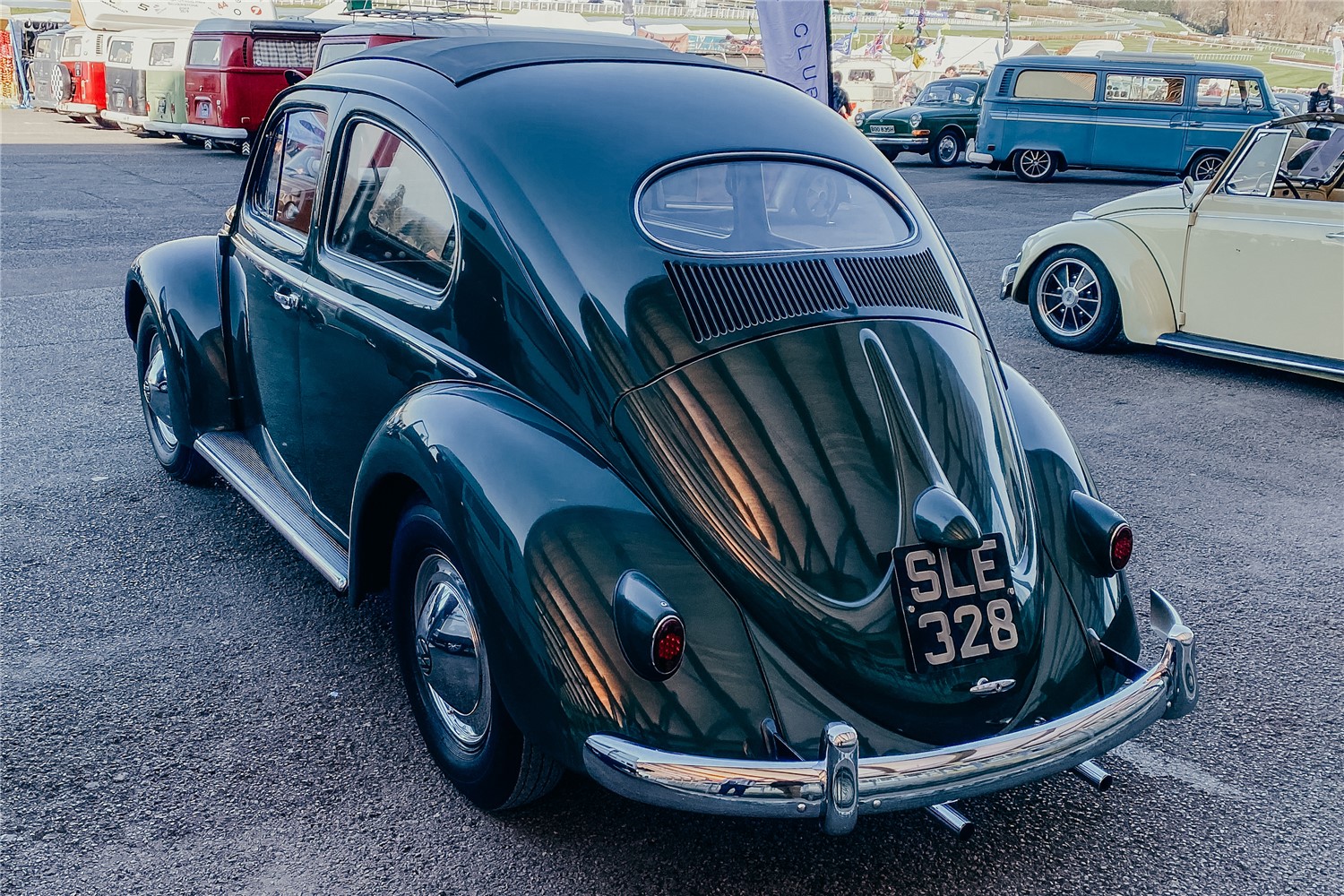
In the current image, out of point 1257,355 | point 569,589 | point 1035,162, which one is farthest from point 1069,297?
point 1035,162

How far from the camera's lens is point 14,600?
12.5 ft

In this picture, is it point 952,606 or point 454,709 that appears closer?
point 952,606

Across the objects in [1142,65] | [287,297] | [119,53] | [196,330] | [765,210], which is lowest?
[196,330]

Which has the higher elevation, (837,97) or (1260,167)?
(837,97)

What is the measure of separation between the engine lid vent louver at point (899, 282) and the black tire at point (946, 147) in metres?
19.5

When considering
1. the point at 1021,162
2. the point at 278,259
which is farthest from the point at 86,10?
the point at 278,259

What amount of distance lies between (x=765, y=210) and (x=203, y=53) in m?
16.7

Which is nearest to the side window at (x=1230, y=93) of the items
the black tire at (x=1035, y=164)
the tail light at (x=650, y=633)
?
the black tire at (x=1035, y=164)

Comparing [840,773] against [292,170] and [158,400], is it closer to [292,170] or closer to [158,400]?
[292,170]

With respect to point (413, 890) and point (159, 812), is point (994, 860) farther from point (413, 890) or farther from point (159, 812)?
point (159, 812)

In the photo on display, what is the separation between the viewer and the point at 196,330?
4.29 meters

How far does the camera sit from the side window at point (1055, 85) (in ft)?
61.9

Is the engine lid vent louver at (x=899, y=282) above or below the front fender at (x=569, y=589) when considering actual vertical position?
above

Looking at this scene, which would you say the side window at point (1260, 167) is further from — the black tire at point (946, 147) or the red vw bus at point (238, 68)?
the black tire at point (946, 147)
